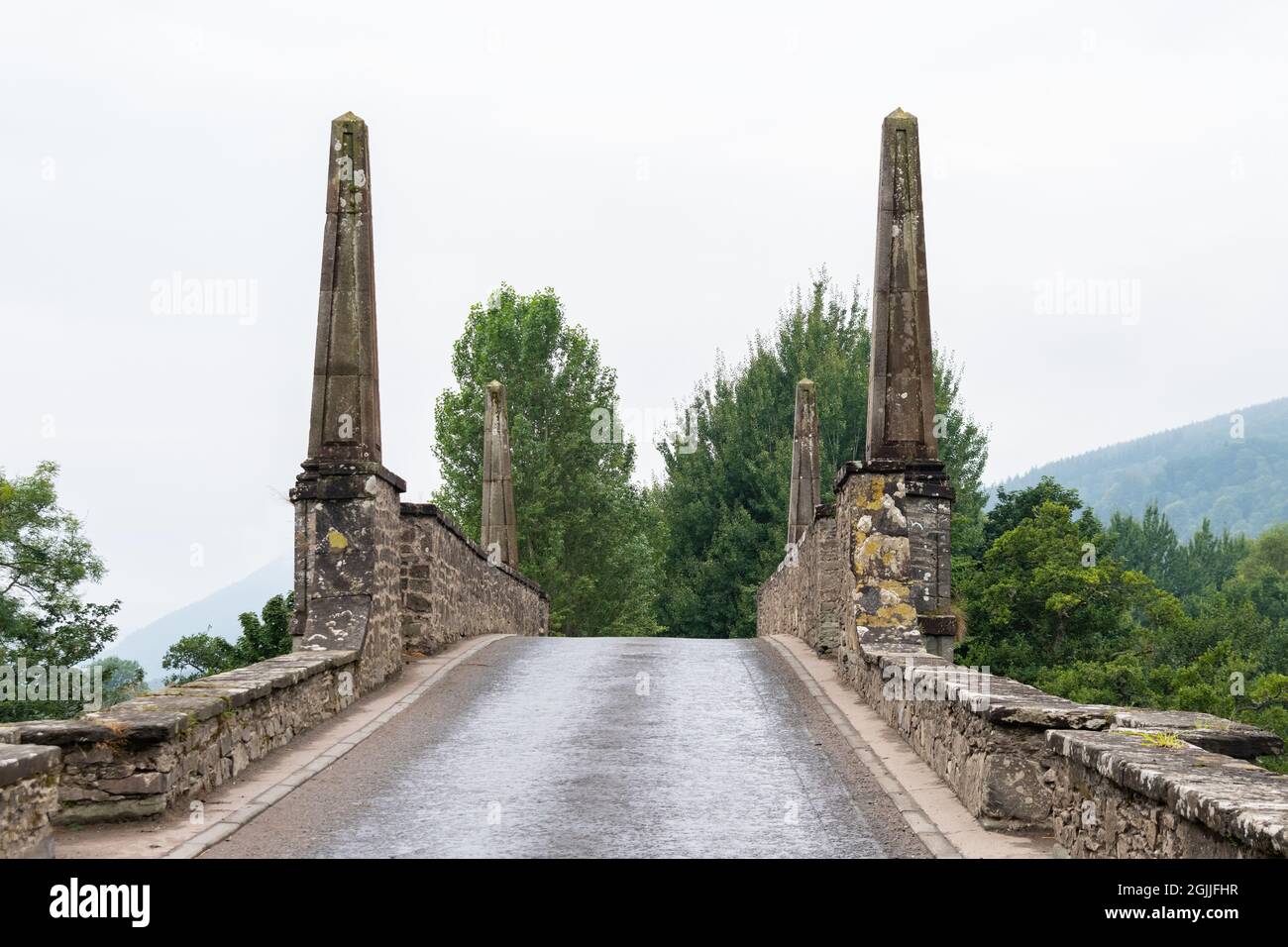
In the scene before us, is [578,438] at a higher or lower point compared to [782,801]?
higher

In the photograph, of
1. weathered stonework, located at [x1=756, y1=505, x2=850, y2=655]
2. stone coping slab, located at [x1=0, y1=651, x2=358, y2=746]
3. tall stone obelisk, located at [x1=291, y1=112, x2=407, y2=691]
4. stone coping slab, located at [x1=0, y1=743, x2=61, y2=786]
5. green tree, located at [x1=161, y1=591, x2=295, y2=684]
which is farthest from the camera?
green tree, located at [x1=161, y1=591, x2=295, y2=684]

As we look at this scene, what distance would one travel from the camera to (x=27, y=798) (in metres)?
6.13

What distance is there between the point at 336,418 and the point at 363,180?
8.27 feet

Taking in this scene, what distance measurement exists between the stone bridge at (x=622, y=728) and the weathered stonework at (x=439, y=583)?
5 cm

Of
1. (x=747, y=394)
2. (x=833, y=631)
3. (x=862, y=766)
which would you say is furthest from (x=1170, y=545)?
(x=862, y=766)

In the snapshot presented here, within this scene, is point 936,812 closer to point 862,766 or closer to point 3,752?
point 862,766

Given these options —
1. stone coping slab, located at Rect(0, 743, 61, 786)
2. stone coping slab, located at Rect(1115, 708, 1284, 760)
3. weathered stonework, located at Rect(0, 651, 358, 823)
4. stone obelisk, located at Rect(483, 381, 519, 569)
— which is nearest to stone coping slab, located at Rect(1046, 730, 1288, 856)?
stone coping slab, located at Rect(1115, 708, 1284, 760)

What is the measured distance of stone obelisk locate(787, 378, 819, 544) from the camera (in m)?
25.7

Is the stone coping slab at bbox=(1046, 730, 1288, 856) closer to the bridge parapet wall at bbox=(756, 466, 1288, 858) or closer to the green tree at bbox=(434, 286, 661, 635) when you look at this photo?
the bridge parapet wall at bbox=(756, 466, 1288, 858)

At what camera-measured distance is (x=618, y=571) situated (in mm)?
45312

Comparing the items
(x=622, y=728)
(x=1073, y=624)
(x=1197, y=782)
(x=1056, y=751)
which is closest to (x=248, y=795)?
(x=622, y=728)

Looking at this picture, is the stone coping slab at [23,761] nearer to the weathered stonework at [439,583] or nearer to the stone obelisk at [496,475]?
the weathered stonework at [439,583]

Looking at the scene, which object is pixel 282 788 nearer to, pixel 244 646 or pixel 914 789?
pixel 914 789

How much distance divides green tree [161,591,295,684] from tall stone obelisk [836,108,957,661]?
16.3 m
